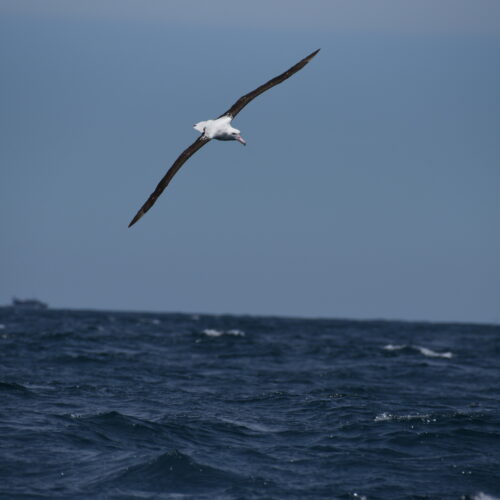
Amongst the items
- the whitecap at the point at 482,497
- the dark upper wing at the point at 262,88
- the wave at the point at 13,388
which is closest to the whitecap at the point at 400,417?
the whitecap at the point at 482,497

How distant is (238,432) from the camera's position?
15.9 m

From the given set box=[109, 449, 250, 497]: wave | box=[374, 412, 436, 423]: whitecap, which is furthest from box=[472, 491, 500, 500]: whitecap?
box=[374, 412, 436, 423]: whitecap

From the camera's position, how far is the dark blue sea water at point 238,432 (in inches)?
499

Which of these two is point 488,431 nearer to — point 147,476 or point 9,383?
point 147,476

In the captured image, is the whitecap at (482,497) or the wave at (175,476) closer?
the whitecap at (482,497)

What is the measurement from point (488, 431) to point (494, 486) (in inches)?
150

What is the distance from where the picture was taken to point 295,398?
790 inches

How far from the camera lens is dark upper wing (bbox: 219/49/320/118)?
16297mm

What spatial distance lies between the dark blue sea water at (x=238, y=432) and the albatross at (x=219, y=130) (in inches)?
163

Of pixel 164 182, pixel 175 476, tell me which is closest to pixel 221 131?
pixel 164 182

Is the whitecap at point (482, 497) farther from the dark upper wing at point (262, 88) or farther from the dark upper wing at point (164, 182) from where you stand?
the dark upper wing at point (262, 88)

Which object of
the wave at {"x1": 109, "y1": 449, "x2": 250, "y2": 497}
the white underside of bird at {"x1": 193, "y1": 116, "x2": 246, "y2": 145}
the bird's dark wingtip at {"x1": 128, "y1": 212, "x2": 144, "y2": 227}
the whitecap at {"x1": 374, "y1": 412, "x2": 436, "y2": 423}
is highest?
the white underside of bird at {"x1": 193, "y1": 116, "x2": 246, "y2": 145}

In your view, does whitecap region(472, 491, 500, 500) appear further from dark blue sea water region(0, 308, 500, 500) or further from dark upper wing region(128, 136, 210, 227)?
dark upper wing region(128, 136, 210, 227)

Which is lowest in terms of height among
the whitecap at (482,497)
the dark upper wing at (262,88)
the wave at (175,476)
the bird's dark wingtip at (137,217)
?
the wave at (175,476)
